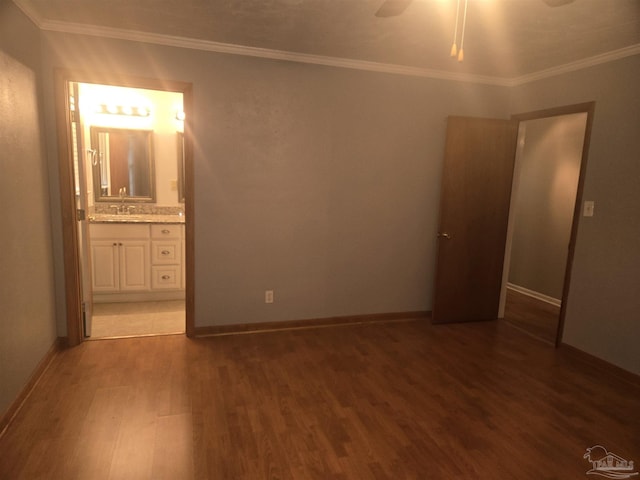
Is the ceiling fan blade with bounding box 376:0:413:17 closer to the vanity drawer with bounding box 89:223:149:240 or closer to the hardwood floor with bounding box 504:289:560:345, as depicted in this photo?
the hardwood floor with bounding box 504:289:560:345

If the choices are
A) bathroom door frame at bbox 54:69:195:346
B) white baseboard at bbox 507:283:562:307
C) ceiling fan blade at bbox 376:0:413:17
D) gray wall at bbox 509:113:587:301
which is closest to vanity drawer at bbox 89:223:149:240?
bathroom door frame at bbox 54:69:195:346

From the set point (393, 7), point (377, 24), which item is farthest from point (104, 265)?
point (393, 7)

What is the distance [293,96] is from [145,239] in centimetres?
230

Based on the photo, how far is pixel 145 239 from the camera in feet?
14.4

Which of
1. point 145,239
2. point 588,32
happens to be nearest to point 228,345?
point 145,239

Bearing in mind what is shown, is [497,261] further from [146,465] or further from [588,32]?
[146,465]

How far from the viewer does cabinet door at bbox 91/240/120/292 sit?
14.0 ft

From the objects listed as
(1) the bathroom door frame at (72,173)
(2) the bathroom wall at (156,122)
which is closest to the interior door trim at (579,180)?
(1) the bathroom door frame at (72,173)

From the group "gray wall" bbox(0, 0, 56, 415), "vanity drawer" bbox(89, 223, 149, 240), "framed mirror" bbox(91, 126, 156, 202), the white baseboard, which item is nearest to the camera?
"gray wall" bbox(0, 0, 56, 415)

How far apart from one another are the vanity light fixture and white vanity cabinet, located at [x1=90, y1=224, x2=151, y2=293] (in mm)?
1334

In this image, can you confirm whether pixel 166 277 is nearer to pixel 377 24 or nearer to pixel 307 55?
pixel 307 55

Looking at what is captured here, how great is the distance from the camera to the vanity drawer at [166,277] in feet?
14.7

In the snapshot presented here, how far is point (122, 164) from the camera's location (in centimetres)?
465

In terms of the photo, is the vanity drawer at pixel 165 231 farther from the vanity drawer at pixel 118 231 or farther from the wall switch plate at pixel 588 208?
the wall switch plate at pixel 588 208
